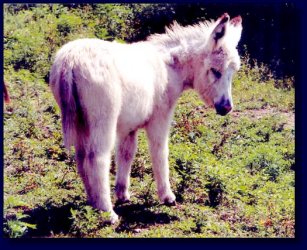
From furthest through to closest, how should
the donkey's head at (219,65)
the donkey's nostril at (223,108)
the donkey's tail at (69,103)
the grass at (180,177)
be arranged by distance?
the donkey's nostril at (223,108) → the donkey's head at (219,65) → the grass at (180,177) → the donkey's tail at (69,103)

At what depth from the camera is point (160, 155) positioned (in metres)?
5.35

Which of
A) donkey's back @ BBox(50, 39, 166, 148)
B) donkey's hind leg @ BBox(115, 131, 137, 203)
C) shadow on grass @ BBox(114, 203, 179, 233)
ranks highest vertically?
donkey's back @ BBox(50, 39, 166, 148)

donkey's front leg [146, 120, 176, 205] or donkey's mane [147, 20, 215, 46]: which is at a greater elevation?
donkey's mane [147, 20, 215, 46]

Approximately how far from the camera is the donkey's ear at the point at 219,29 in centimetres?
507

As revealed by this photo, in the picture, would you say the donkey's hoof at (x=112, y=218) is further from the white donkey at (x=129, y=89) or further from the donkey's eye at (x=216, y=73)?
the donkey's eye at (x=216, y=73)

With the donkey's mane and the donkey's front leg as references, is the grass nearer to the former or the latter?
the donkey's front leg

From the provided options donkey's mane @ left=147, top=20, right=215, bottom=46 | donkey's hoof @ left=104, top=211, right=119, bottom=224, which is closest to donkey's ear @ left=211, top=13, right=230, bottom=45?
donkey's mane @ left=147, top=20, right=215, bottom=46

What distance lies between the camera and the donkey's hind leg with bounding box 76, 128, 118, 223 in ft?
14.7

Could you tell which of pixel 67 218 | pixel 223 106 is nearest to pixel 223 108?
pixel 223 106

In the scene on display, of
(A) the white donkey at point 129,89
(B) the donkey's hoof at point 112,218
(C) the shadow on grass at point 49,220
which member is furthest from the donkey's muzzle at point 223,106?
(C) the shadow on grass at point 49,220

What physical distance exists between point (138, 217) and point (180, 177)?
87cm

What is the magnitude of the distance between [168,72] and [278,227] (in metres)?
1.93

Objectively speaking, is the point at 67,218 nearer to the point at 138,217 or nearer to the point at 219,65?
the point at 138,217
